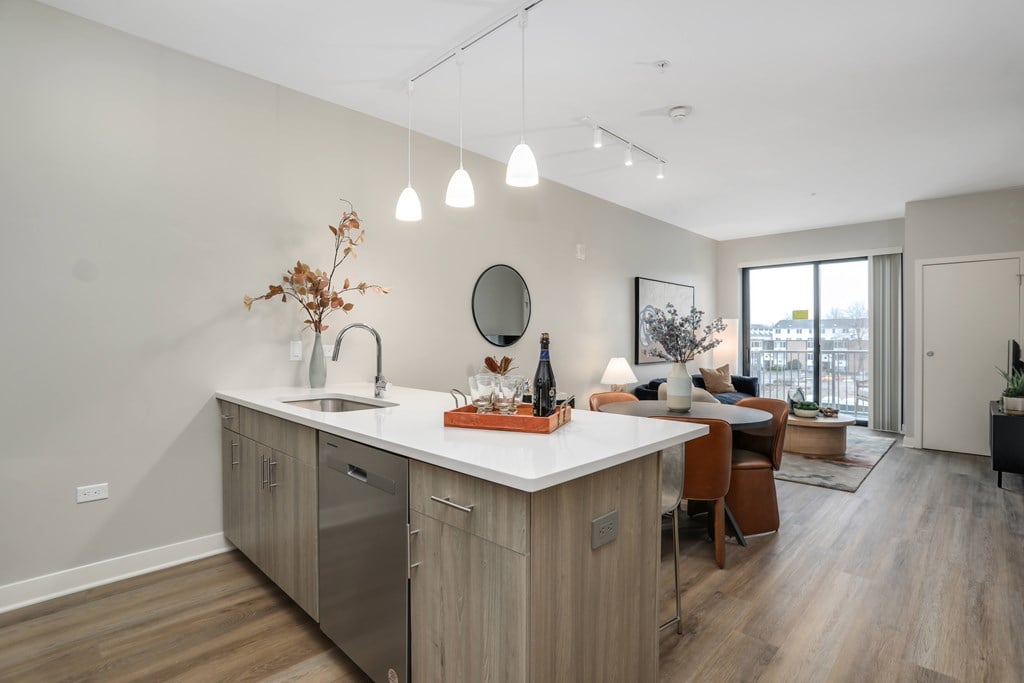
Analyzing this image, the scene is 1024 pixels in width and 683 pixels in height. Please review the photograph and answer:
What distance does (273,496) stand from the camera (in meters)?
2.25

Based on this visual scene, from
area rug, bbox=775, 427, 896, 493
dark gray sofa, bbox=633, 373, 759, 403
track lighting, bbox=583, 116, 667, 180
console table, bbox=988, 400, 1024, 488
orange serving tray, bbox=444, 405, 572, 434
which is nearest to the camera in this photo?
orange serving tray, bbox=444, 405, 572, 434

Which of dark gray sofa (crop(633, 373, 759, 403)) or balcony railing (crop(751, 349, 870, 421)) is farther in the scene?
balcony railing (crop(751, 349, 870, 421))

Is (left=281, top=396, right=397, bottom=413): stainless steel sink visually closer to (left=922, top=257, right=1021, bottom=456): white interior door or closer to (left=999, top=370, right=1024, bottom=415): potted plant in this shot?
(left=999, top=370, right=1024, bottom=415): potted plant

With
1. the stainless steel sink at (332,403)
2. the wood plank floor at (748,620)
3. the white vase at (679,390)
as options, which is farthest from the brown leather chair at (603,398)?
the stainless steel sink at (332,403)

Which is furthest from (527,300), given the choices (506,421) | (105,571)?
(105,571)

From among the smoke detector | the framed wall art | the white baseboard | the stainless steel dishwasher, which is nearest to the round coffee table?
the framed wall art

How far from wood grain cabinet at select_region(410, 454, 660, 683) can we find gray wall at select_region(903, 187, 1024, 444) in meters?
5.62

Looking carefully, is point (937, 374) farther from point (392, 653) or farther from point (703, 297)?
point (392, 653)

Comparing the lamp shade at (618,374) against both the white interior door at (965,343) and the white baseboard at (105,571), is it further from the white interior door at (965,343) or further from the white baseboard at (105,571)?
the white baseboard at (105,571)

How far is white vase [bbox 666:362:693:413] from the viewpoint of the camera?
3.14 metres

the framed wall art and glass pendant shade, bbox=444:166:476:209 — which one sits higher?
glass pendant shade, bbox=444:166:476:209

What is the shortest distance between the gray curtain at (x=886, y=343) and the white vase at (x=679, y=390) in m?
4.85

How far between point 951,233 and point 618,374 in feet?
12.4

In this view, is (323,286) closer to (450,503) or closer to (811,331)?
(450,503)
